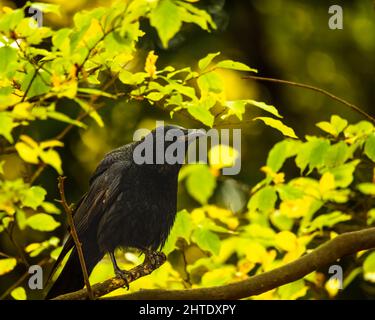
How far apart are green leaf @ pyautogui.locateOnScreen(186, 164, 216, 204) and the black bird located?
1.10 m

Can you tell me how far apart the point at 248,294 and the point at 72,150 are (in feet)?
15.1

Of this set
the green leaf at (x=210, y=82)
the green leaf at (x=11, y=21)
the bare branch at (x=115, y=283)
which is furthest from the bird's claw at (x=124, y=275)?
the green leaf at (x=11, y=21)

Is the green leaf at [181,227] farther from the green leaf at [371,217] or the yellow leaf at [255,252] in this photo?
the green leaf at [371,217]

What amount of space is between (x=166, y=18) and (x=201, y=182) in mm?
2897

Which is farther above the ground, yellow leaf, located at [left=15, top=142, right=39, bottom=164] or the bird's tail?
yellow leaf, located at [left=15, top=142, right=39, bottom=164]

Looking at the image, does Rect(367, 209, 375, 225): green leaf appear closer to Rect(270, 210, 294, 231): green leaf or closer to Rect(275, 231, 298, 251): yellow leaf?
Rect(270, 210, 294, 231): green leaf

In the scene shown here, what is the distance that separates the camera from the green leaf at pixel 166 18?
113 inches

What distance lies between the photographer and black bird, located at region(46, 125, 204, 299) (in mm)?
4402

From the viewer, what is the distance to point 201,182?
568cm

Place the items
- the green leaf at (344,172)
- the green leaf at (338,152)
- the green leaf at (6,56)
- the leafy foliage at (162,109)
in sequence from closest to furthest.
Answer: the leafy foliage at (162,109) → the green leaf at (6,56) → the green leaf at (338,152) → the green leaf at (344,172)

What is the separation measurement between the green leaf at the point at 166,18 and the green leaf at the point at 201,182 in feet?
9.25

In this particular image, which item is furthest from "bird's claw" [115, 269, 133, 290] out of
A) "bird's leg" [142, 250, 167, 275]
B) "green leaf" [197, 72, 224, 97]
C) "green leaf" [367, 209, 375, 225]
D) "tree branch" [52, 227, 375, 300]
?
"green leaf" [367, 209, 375, 225]

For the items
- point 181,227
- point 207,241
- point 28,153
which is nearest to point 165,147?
point 181,227

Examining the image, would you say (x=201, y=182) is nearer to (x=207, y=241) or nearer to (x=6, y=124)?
(x=207, y=241)
